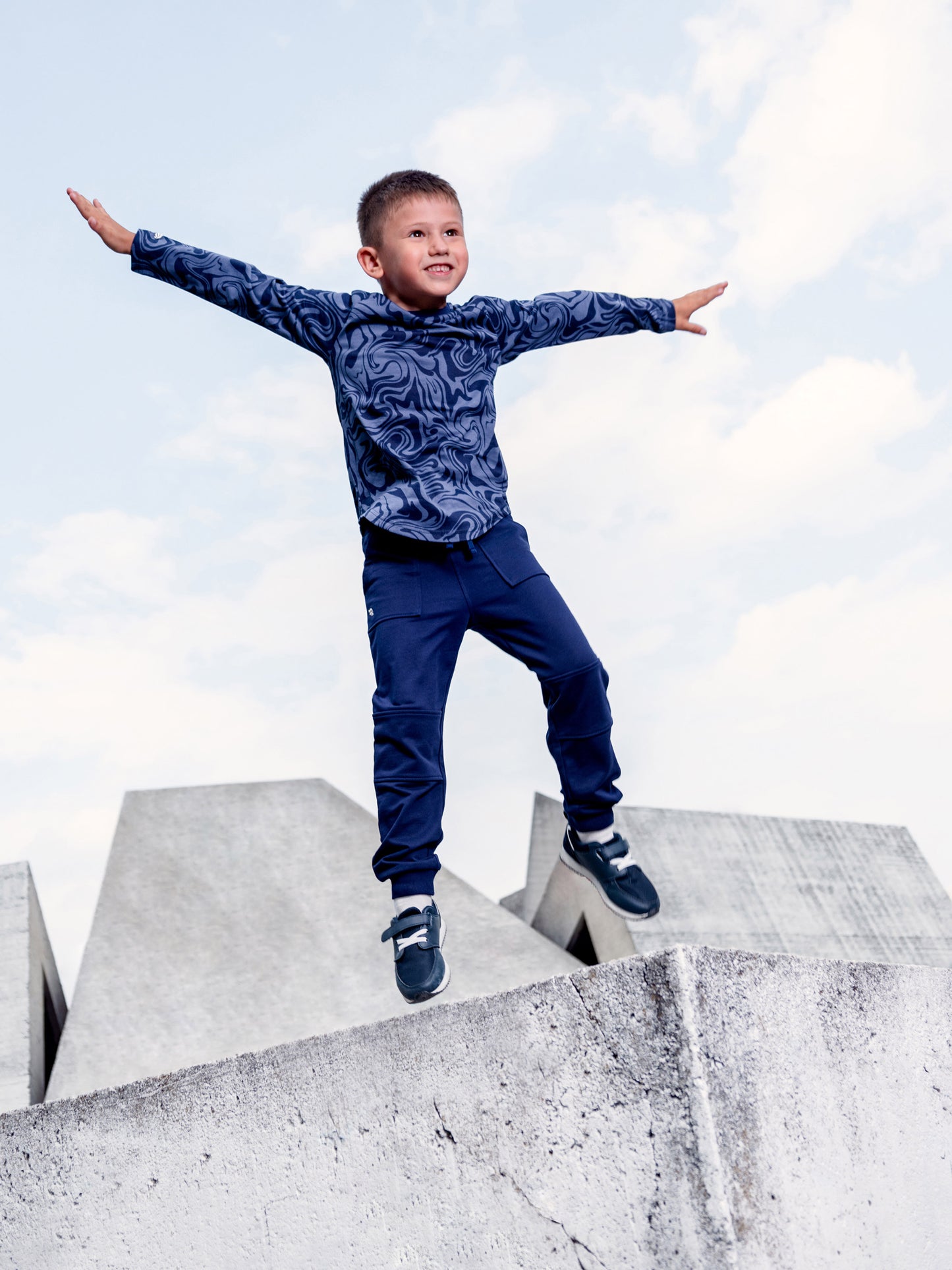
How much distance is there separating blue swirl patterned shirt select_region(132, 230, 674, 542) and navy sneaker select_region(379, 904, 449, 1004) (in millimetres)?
910

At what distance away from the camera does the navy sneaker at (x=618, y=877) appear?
117 inches

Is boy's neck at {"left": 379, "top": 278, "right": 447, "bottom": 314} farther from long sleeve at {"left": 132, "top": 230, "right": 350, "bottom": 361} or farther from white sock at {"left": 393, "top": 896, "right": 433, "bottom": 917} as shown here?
white sock at {"left": 393, "top": 896, "right": 433, "bottom": 917}

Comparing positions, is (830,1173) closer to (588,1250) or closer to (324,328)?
(588,1250)

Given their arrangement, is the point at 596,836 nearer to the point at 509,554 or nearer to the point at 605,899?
the point at 605,899

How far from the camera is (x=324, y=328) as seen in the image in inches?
118

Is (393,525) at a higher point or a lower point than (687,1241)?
higher

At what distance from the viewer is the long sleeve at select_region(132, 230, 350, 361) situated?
300 cm

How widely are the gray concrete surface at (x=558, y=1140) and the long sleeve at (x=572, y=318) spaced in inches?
74.5

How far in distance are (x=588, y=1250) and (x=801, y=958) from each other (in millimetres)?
605

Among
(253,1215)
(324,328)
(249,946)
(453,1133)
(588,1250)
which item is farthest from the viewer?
(249,946)

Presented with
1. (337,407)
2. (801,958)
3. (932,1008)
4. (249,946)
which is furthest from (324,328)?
(249,946)

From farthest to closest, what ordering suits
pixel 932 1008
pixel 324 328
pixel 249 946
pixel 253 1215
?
pixel 249 946, pixel 324 328, pixel 932 1008, pixel 253 1215

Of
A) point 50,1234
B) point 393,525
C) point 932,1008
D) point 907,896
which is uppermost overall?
point 393,525

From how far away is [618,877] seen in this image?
2.97 meters
